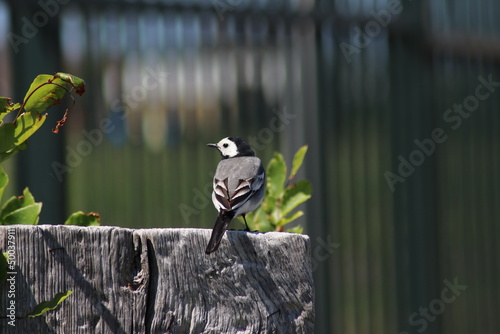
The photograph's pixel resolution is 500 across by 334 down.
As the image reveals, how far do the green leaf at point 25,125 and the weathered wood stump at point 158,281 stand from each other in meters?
0.32

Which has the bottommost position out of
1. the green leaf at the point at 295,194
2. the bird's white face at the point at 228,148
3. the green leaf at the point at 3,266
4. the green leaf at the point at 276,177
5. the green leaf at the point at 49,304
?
the green leaf at the point at 49,304

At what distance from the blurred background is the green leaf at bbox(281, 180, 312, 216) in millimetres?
2408

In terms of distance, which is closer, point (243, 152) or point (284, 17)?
point (243, 152)

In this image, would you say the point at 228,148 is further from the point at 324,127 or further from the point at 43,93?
the point at 43,93

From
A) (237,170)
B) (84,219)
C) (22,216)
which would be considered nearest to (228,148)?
(237,170)

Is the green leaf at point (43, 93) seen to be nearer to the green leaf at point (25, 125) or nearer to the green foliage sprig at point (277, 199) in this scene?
the green leaf at point (25, 125)

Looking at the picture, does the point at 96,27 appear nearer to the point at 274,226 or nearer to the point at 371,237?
the point at 274,226

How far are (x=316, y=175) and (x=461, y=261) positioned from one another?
241 centimetres

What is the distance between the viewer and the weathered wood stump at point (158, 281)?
2273mm

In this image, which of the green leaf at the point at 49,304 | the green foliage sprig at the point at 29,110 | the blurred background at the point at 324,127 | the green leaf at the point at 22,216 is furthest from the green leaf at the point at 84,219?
the blurred background at the point at 324,127

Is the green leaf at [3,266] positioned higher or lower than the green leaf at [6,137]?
lower

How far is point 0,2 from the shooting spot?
5.21m

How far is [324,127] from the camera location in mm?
6734

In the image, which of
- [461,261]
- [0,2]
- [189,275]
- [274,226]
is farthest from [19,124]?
[461,261]
